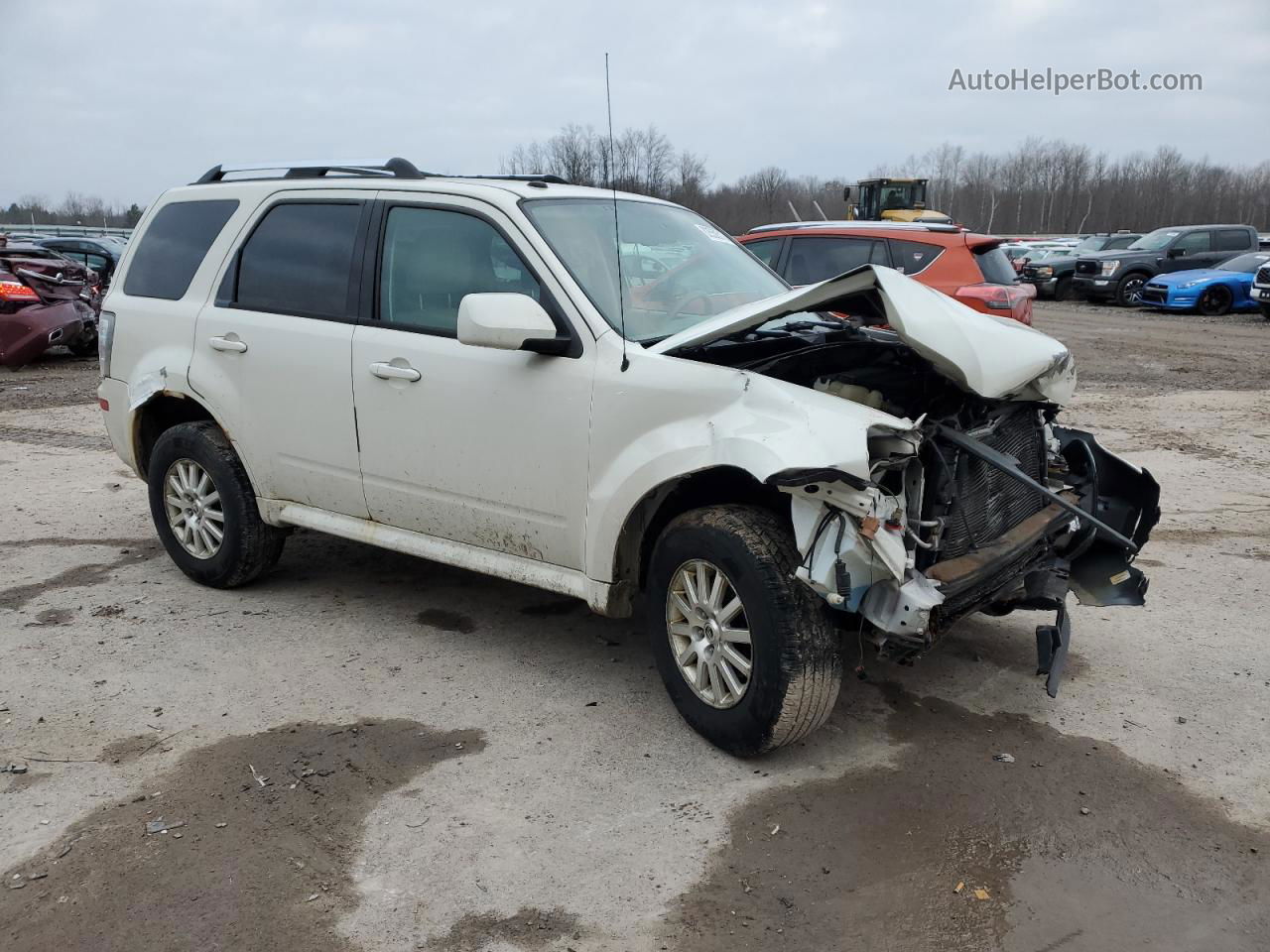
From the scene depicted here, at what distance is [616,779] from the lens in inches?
142

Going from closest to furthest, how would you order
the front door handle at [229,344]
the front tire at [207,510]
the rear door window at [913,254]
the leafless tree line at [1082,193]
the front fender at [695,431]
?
the front fender at [695,431], the front door handle at [229,344], the front tire at [207,510], the rear door window at [913,254], the leafless tree line at [1082,193]

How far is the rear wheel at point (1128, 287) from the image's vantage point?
24.2 metres

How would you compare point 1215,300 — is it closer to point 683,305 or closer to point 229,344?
point 683,305

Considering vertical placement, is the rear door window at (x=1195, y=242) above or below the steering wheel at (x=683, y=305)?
below

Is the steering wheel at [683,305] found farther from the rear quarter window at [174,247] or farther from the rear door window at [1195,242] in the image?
the rear door window at [1195,242]

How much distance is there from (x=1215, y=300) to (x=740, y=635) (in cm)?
2184

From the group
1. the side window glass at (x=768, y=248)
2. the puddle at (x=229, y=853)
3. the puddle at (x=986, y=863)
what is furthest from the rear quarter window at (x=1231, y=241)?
the puddle at (x=229, y=853)

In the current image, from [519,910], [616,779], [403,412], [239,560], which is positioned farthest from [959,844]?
[239,560]

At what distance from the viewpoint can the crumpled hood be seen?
3438 mm

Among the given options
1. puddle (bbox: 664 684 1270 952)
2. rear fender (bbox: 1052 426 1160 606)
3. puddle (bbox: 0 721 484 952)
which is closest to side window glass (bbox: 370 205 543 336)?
puddle (bbox: 0 721 484 952)

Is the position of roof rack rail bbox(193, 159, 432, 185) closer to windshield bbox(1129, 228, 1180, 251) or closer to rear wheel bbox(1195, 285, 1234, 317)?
rear wheel bbox(1195, 285, 1234, 317)

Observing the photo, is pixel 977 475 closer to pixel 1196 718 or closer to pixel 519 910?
pixel 1196 718

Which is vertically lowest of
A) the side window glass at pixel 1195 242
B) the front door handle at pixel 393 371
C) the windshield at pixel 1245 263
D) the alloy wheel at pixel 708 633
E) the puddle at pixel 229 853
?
the puddle at pixel 229 853

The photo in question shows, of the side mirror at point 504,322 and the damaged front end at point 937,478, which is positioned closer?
the damaged front end at point 937,478
